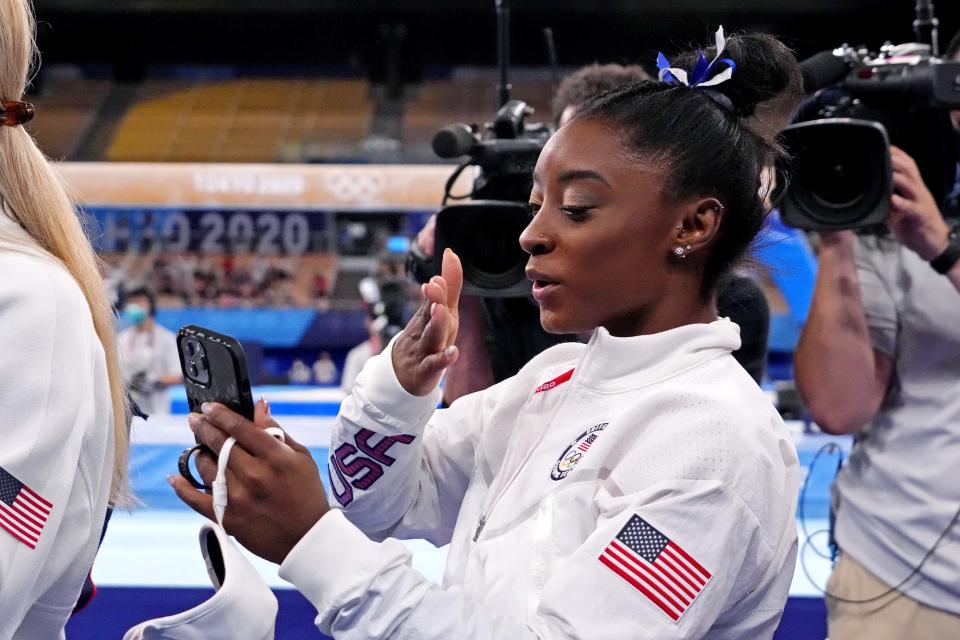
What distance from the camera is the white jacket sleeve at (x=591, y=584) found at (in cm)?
77

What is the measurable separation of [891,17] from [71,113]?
28.1 feet

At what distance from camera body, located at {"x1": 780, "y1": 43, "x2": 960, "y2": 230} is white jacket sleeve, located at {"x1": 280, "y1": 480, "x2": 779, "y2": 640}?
2.46 ft

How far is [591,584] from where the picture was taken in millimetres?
775

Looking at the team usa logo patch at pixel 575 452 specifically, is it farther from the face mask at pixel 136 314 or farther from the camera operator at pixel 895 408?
the face mask at pixel 136 314

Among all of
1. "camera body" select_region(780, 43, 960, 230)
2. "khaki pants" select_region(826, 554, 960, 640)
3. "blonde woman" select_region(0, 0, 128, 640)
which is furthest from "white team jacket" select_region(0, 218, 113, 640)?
"khaki pants" select_region(826, 554, 960, 640)

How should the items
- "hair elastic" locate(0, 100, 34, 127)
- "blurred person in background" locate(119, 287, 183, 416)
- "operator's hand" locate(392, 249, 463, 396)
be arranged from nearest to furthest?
"operator's hand" locate(392, 249, 463, 396) < "hair elastic" locate(0, 100, 34, 127) < "blurred person in background" locate(119, 287, 183, 416)

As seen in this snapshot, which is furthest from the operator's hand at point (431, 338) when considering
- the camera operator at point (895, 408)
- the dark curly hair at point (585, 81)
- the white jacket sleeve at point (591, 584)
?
the dark curly hair at point (585, 81)

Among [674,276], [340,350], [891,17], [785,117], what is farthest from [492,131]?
[891,17]

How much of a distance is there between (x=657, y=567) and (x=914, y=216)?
0.91 meters

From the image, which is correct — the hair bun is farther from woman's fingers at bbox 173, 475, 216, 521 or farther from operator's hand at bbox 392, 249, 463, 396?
woman's fingers at bbox 173, 475, 216, 521

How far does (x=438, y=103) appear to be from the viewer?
11.7 meters

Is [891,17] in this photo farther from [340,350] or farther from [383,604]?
[383,604]

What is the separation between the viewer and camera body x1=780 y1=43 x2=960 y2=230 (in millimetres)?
1468

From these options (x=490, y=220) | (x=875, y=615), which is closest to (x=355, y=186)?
(x=490, y=220)
